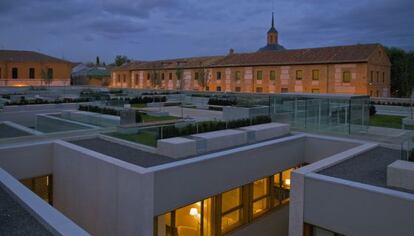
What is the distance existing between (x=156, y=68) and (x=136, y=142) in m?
44.4

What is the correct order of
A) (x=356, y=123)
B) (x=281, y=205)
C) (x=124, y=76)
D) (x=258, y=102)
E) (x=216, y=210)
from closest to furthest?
(x=216, y=210)
(x=281, y=205)
(x=356, y=123)
(x=258, y=102)
(x=124, y=76)

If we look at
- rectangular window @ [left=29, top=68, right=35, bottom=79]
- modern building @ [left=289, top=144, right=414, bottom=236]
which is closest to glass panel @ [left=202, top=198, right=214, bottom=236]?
modern building @ [left=289, top=144, right=414, bottom=236]

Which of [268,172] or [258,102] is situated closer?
[268,172]

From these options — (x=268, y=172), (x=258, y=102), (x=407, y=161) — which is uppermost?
(x=258, y=102)

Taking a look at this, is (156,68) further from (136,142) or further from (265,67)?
(136,142)

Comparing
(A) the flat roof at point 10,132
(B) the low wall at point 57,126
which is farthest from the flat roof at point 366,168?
(A) the flat roof at point 10,132

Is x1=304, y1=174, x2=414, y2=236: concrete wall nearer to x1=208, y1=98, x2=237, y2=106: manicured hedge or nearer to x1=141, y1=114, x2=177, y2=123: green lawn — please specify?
x1=141, y1=114, x2=177, y2=123: green lawn

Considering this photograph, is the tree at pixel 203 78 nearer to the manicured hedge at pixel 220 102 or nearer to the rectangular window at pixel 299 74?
the rectangular window at pixel 299 74

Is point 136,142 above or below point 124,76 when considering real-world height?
below

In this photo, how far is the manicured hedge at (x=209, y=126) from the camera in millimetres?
12633

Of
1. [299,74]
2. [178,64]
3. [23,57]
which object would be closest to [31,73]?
[23,57]

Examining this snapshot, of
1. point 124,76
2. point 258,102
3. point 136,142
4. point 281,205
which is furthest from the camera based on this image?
point 124,76

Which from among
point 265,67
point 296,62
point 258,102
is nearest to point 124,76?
point 265,67

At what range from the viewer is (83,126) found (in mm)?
15586
